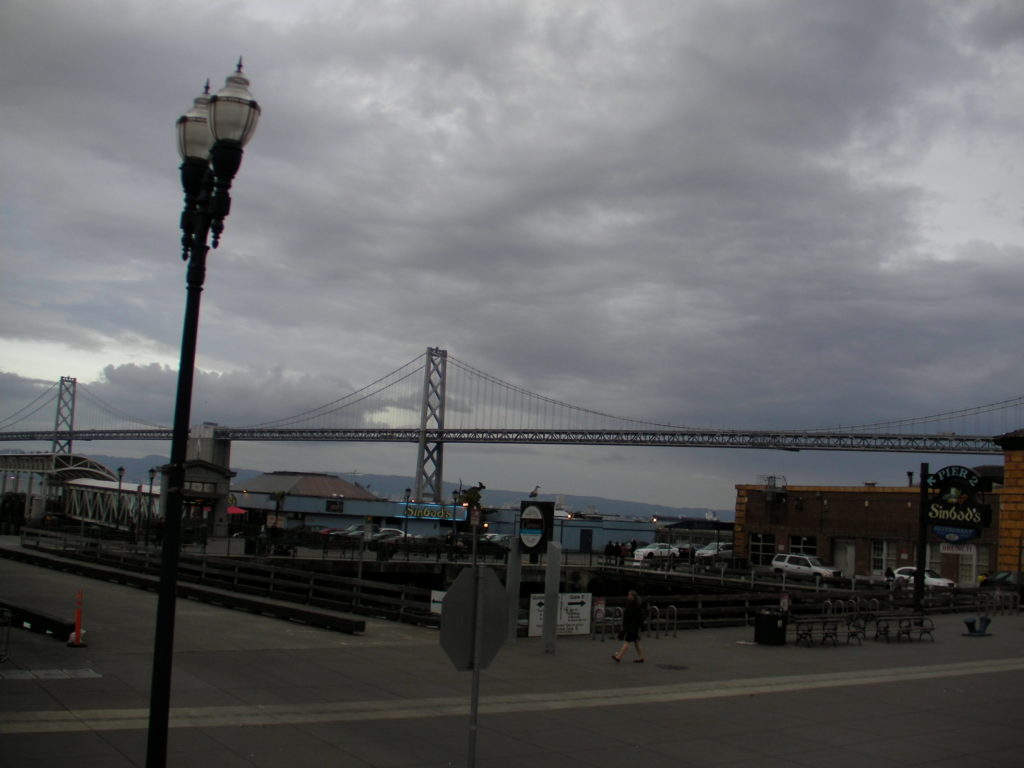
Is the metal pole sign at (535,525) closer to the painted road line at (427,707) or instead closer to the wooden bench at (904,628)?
the painted road line at (427,707)

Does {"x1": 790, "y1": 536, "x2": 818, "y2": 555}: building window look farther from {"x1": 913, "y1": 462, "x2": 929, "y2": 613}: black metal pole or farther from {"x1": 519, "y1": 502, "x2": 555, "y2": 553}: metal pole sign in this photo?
{"x1": 519, "y1": 502, "x2": 555, "y2": 553}: metal pole sign

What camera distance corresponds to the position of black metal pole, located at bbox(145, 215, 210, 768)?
7113 mm

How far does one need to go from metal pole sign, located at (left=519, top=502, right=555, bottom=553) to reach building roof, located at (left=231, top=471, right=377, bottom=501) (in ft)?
240

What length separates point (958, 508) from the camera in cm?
2841

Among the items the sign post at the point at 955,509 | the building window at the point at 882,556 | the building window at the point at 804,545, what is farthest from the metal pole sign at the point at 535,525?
the building window at the point at 804,545

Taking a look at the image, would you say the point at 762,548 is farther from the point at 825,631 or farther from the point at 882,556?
the point at 825,631

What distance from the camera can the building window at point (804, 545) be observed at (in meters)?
54.5

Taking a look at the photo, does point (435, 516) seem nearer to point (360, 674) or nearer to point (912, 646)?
point (912, 646)

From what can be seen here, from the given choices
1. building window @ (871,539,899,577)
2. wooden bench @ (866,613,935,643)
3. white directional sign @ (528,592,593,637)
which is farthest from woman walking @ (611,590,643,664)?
building window @ (871,539,899,577)

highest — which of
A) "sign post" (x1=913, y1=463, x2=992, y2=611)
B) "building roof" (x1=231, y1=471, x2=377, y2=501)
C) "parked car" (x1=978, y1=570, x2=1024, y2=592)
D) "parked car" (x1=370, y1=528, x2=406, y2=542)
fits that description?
"sign post" (x1=913, y1=463, x2=992, y2=611)

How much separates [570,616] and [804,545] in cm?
3726

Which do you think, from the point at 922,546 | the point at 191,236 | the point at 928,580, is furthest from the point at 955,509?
the point at 191,236

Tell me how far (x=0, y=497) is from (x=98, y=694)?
7437 cm

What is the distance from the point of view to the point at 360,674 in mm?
14867
